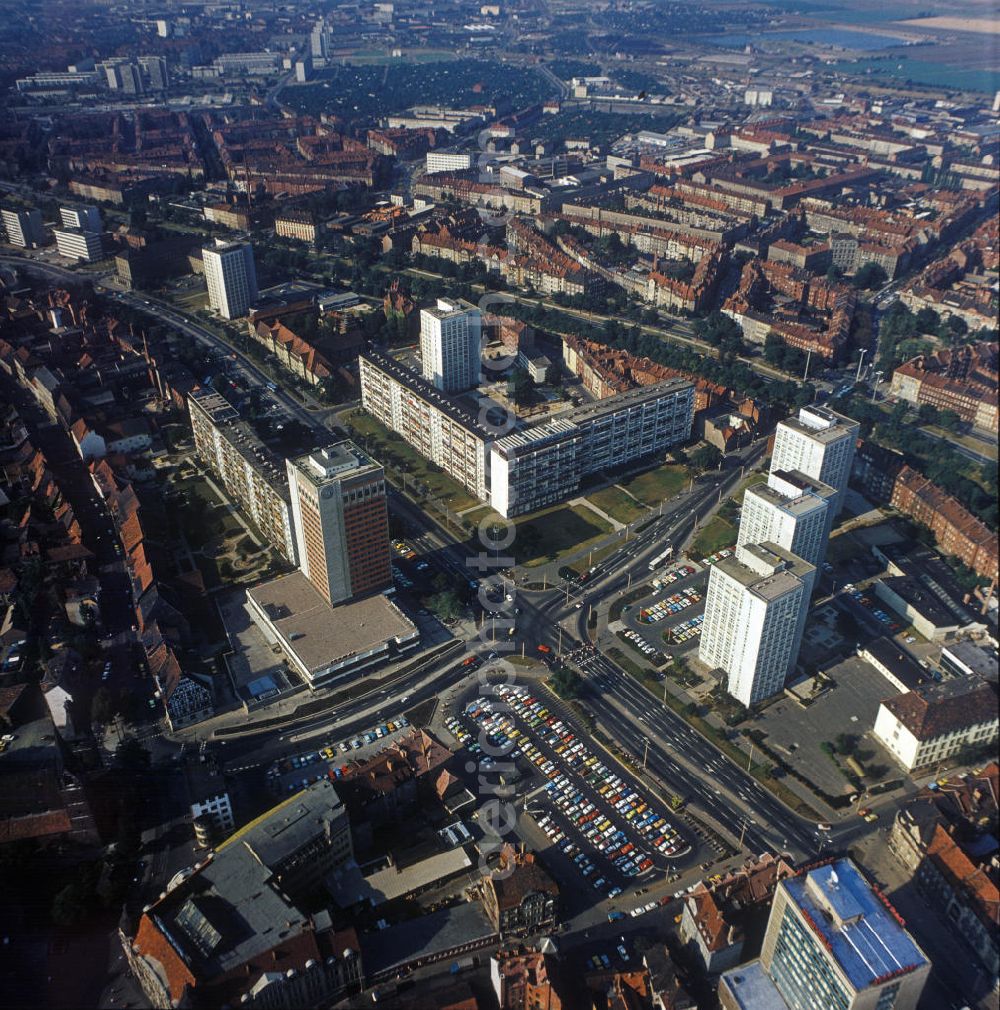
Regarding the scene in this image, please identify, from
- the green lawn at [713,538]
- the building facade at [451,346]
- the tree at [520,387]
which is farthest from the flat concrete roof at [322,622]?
the tree at [520,387]

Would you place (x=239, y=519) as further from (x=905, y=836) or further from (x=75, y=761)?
(x=905, y=836)

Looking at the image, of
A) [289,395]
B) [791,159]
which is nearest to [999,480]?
[289,395]

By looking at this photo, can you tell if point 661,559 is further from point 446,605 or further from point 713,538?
point 446,605

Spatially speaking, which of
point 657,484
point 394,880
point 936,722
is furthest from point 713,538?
point 394,880

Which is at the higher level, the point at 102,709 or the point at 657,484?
the point at 102,709

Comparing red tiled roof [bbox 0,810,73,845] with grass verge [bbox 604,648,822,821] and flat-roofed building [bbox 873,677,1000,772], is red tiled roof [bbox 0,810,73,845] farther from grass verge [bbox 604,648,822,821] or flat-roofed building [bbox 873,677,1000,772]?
flat-roofed building [bbox 873,677,1000,772]

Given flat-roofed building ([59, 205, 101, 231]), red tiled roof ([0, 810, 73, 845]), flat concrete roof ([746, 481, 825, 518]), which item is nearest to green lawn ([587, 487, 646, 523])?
flat concrete roof ([746, 481, 825, 518])
